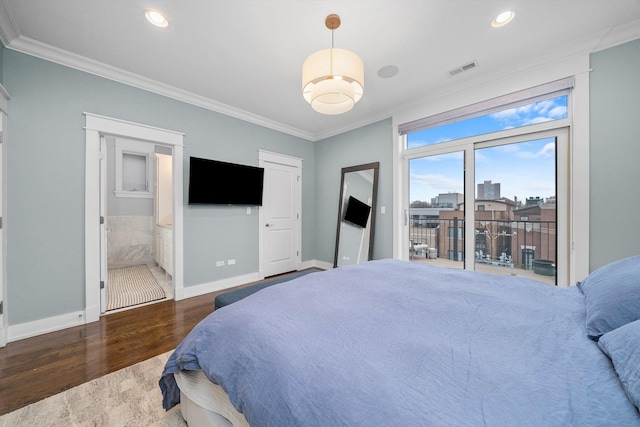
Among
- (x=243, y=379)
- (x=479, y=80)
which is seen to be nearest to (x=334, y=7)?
(x=479, y=80)

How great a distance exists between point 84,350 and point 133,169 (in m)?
4.15

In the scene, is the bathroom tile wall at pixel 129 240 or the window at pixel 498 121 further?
the bathroom tile wall at pixel 129 240

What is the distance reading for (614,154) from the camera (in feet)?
6.96

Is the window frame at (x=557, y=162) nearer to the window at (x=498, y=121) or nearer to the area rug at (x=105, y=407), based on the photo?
the window at (x=498, y=121)

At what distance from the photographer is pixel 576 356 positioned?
2.56 feet

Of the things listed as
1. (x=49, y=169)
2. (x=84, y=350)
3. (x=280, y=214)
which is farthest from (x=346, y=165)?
(x=84, y=350)

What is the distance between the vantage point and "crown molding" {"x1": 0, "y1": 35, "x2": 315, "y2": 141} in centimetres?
221

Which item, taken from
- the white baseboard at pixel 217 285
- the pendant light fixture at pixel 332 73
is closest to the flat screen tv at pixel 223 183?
the white baseboard at pixel 217 285

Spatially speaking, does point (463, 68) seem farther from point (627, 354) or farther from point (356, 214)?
point (627, 354)

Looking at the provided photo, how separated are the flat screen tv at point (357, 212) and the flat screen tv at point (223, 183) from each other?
1601 mm

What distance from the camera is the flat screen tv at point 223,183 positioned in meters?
3.23

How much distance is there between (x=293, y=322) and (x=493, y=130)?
3248mm

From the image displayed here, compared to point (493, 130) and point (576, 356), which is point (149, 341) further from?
point (493, 130)

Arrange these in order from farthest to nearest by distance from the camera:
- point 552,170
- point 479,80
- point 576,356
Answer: point 479,80, point 552,170, point 576,356
